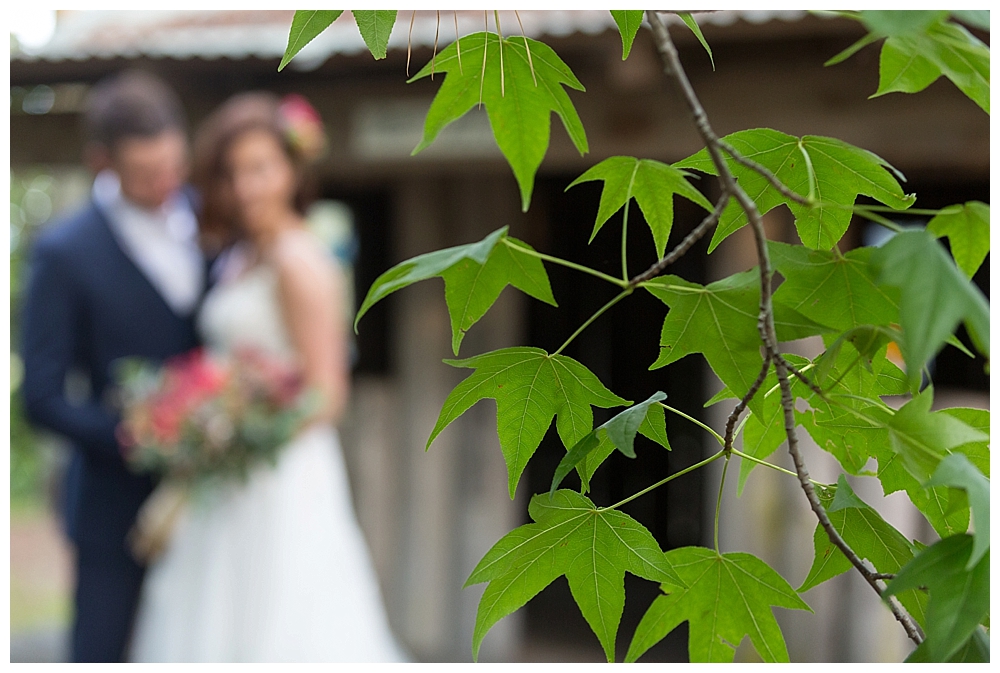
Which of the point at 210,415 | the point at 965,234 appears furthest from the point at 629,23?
the point at 210,415

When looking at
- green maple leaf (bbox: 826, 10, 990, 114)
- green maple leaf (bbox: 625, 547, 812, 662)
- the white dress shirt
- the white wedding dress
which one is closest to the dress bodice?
the white wedding dress

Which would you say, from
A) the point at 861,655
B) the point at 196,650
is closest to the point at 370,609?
the point at 196,650

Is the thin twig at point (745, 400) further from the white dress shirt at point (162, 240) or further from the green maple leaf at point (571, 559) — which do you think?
the white dress shirt at point (162, 240)

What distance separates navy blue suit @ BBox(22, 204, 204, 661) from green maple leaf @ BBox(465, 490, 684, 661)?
2.17 m

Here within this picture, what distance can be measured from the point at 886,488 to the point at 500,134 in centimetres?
24

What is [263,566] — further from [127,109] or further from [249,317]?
[127,109]

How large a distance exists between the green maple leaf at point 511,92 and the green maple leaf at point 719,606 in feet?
0.70

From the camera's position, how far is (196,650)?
224 cm

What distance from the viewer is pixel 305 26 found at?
1.21 feet

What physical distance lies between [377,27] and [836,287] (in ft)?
0.74

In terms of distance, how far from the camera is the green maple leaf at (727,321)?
1.10ft

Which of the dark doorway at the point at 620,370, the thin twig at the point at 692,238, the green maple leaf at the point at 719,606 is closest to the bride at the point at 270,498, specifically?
the dark doorway at the point at 620,370

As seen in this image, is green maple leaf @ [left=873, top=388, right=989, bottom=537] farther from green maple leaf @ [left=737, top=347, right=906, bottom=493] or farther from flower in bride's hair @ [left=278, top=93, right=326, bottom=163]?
flower in bride's hair @ [left=278, top=93, right=326, bottom=163]
